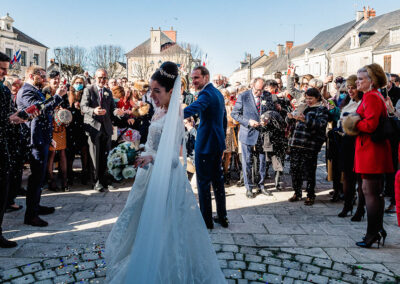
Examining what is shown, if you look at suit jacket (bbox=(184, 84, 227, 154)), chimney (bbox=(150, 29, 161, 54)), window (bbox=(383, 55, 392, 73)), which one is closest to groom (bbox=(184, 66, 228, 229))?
suit jacket (bbox=(184, 84, 227, 154))

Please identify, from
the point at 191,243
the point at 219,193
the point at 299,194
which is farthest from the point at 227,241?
the point at 299,194

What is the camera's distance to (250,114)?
22.9 ft

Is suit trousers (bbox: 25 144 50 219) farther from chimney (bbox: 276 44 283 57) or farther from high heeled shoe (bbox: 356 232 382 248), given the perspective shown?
chimney (bbox: 276 44 283 57)

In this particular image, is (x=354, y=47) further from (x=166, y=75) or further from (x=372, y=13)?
(x=166, y=75)

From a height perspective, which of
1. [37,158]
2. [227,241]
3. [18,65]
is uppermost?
[18,65]

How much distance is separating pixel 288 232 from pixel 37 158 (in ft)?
12.3

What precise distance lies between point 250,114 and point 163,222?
4.58m

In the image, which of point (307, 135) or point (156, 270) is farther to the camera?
point (307, 135)

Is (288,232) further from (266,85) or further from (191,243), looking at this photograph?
(266,85)

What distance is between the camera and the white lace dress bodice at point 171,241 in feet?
8.82

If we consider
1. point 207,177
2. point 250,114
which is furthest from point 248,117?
point 207,177

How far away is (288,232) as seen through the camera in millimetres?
4996

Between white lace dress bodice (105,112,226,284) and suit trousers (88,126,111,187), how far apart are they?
14.3 ft

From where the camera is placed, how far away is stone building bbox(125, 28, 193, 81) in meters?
51.8
